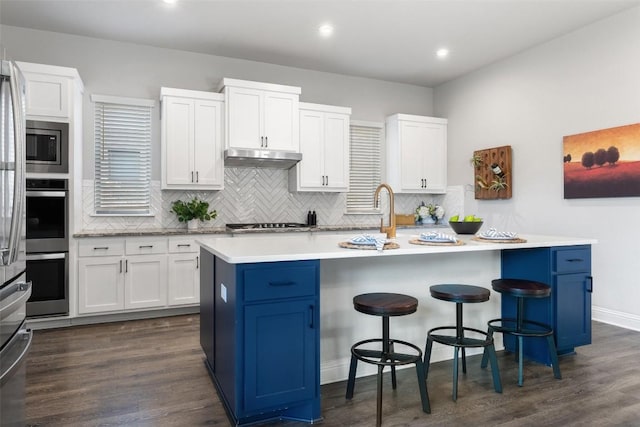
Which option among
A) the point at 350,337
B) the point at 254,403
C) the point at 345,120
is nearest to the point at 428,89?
the point at 345,120

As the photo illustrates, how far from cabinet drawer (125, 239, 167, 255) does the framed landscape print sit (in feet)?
14.6

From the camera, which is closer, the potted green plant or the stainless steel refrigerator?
the stainless steel refrigerator

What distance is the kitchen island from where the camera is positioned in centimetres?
205

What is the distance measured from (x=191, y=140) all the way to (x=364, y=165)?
260 cm

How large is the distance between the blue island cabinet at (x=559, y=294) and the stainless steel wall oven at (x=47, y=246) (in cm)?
402

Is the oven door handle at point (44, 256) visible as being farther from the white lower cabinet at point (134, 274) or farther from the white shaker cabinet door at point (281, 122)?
the white shaker cabinet door at point (281, 122)

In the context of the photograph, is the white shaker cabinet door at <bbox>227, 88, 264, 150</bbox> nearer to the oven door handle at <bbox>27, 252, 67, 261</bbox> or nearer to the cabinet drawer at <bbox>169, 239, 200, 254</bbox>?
the cabinet drawer at <bbox>169, 239, 200, 254</bbox>

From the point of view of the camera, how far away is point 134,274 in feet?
13.7

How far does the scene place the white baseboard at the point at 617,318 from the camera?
154 inches

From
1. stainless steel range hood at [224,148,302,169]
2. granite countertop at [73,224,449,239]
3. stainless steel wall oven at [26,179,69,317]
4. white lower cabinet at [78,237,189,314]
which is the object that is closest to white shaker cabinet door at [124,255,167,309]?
white lower cabinet at [78,237,189,314]

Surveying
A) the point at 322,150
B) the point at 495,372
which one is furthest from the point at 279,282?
the point at 322,150

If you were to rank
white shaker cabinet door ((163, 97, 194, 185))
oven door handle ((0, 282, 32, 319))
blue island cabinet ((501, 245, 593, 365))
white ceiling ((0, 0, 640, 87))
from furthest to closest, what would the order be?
white shaker cabinet door ((163, 97, 194, 185)), white ceiling ((0, 0, 640, 87)), blue island cabinet ((501, 245, 593, 365)), oven door handle ((0, 282, 32, 319))

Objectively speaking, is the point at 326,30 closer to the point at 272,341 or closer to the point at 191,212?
the point at 191,212

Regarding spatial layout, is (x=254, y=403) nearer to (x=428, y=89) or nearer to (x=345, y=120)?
(x=345, y=120)
